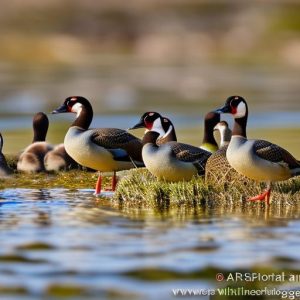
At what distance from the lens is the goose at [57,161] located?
16.2 m

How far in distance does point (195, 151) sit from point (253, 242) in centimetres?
322

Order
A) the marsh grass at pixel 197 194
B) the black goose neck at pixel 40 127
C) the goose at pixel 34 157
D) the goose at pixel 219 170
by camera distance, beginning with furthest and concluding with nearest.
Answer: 1. the black goose neck at pixel 40 127
2. the goose at pixel 34 157
3. the goose at pixel 219 170
4. the marsh grass at pixel 197 194

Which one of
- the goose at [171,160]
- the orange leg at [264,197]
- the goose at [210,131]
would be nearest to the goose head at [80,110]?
the goose at [171,160]

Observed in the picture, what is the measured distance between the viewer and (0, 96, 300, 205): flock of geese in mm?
12516

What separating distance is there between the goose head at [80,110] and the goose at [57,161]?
1351 millimetres

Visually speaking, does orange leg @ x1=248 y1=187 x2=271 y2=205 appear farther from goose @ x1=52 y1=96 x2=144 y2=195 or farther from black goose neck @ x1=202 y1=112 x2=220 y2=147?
black goose neck @ x1=202 y1=112 x2=220 y2=147

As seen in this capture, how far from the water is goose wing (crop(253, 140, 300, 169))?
36.0 inches

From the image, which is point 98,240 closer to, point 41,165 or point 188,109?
point 41,165

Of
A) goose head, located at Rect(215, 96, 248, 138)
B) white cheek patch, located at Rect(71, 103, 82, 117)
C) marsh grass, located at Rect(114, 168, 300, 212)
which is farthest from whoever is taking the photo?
white cheek patch, located at Rect(71, 103, 82, 117)

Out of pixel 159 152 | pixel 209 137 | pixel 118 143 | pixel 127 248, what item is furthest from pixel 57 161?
pixel 127 248

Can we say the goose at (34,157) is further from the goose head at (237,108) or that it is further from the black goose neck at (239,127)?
the black goose neck at (239,127)

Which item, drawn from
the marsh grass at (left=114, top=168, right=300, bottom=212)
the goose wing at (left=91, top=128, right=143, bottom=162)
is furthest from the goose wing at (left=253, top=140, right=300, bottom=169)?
the goose wing at (left=91, top=128, right=143, bottom=162)

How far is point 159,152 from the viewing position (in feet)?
42.6

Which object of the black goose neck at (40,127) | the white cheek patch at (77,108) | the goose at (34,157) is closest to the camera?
the white cheek patch at (77,108)
